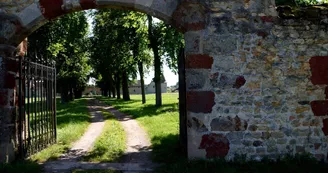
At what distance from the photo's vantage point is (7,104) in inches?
235

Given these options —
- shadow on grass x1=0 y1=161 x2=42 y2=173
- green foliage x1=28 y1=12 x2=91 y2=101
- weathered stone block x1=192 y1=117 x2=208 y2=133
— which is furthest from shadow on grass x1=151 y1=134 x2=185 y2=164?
green foliage x1=28 y1=12 x2=91 y2=101

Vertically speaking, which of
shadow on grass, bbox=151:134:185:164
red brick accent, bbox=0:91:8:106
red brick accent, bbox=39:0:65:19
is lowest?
shadow on grass, bbox=151:134:185:164

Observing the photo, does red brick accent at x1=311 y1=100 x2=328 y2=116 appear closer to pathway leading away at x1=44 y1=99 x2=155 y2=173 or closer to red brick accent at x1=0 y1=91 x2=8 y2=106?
pathway leading away at x1=44 y1=99 x2=155 y2=173

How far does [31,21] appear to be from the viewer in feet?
19.0

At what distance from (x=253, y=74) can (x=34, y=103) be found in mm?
5077

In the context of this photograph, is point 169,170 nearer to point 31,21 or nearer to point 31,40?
point 31,21

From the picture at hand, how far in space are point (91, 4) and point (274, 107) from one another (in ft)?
13.7

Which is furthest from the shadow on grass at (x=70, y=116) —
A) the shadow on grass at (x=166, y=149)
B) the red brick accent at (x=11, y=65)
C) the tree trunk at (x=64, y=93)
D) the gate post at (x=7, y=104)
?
the tree trunk at (x=64, y=93)

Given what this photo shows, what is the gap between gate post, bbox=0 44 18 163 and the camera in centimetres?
586

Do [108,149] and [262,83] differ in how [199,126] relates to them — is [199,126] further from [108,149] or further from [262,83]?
[108,149]

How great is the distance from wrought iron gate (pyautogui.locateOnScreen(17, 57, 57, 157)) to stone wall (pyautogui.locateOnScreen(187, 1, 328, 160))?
3.66 metres

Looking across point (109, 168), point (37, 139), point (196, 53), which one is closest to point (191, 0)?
point (196, 53)

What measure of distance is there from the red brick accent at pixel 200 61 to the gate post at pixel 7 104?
3767 mm

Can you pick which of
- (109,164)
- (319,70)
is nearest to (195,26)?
(319,70)
